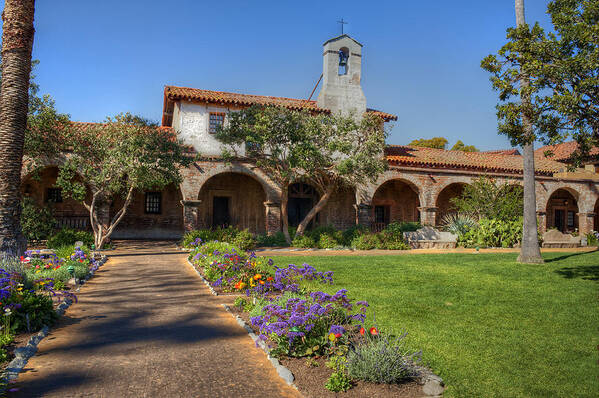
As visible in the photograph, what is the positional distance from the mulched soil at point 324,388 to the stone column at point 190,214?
15245mm

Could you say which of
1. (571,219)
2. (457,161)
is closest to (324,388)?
(457,161)

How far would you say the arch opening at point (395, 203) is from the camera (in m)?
24.6

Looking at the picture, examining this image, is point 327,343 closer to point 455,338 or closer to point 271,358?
point 271,358

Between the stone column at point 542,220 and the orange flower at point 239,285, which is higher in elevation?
the stone column at point 542,220

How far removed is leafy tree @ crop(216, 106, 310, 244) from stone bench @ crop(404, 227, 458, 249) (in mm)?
5352

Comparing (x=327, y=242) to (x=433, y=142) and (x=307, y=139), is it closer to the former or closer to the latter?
(x=307, y=139)

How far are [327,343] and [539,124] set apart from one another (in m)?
6.10

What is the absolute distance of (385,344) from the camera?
4.07 metres

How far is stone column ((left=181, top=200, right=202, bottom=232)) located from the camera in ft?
61.4

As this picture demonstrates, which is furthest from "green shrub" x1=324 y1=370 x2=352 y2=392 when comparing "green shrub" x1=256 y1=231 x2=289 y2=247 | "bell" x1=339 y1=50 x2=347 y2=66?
"bell" x1=339 y1=50 x2=347 y2=66

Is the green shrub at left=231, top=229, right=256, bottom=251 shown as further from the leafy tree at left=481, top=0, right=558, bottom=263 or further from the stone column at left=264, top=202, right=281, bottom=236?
the leafy tree at left=481, top=0, right=558, bottom=263

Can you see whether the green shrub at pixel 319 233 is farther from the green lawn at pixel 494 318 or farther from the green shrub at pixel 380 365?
the green shrub at pixel 380 365

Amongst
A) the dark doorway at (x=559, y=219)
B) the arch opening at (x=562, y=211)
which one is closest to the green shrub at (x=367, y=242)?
the arch opening at (x=562, y=211)

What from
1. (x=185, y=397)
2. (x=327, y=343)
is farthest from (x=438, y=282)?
(x=185, y=397)
